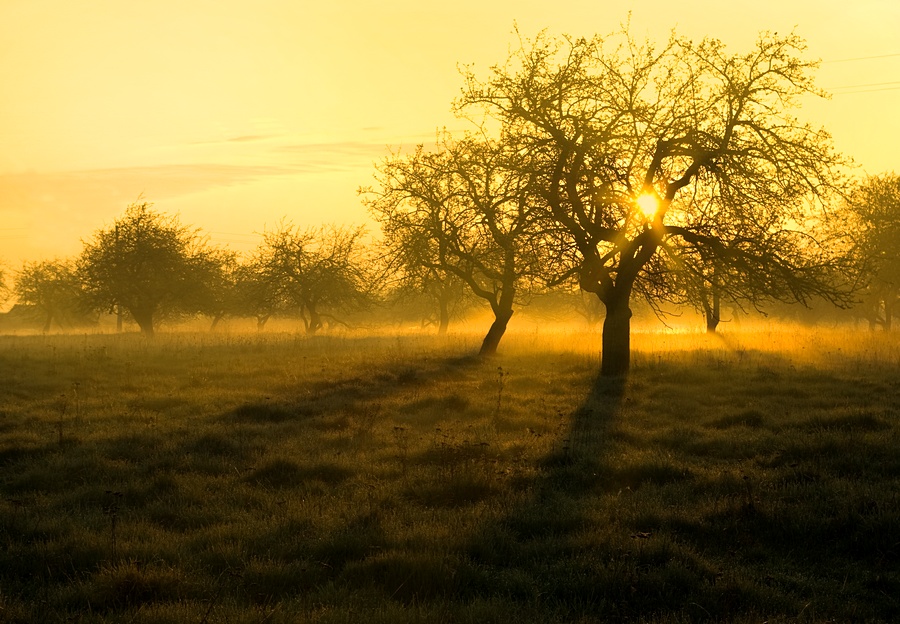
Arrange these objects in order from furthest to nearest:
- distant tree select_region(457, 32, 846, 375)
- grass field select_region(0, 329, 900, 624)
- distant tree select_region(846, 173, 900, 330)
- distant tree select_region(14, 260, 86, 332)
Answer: distant tree select_region(14, 260, 86, 332) → distant tree select_region(846, 173, 900, 330) → distant tree select_region(457, 32, 846, 375) → grass field select_region(0, 329, 900, 624)

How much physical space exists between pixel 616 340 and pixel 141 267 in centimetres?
3466

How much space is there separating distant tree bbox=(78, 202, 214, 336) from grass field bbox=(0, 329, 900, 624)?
2872 cm

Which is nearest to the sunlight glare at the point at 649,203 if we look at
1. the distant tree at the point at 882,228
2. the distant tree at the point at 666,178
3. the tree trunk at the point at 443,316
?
the distant tree at the point at 666,178

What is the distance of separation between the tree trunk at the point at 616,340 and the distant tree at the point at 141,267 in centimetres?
3250

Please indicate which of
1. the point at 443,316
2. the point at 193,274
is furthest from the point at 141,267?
the point at 443,316

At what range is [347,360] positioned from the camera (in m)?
23.4

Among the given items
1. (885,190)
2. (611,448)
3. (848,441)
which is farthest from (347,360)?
(885,190)

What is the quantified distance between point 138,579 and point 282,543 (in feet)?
4.63

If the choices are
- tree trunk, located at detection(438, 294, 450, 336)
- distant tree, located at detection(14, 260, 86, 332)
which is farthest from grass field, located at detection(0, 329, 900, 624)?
distant tree, located at detection(14, 260, 86, 332)

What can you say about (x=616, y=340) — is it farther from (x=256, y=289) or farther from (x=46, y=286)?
(x=46, y=286)

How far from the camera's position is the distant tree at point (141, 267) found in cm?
4325

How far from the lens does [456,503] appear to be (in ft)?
26.9

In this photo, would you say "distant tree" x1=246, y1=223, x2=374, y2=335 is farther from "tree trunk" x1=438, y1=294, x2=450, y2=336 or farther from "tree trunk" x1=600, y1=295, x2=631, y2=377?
"tree trunk" x1=600, y1=295, x2=631, y2=377

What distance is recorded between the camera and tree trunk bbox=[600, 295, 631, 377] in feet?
62.7
